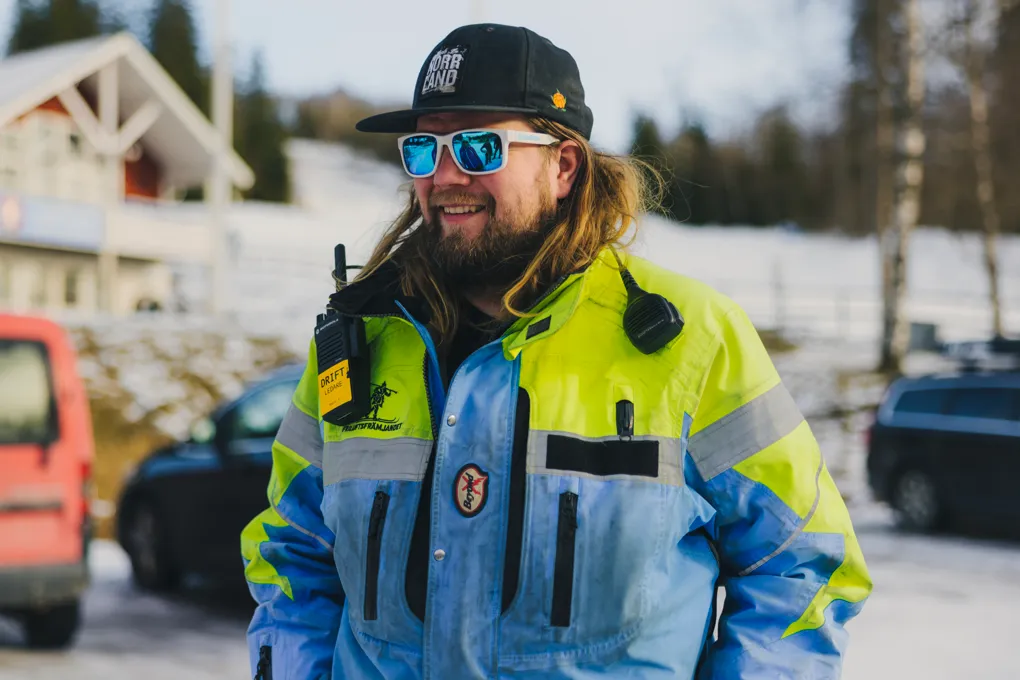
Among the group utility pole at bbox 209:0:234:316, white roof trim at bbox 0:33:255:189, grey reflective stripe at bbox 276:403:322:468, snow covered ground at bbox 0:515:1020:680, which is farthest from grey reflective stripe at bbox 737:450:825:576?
white roof trim at bbox 0:33:255:189

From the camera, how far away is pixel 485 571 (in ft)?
6.36

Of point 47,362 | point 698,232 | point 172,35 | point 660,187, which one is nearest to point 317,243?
point 698,232

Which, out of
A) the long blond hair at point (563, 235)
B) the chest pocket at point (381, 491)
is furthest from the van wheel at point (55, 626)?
the chest pocket at point (381, 491)

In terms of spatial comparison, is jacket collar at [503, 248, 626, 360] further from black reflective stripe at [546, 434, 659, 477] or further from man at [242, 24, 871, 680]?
black reflective stripe at [546, 434, 659, 477]

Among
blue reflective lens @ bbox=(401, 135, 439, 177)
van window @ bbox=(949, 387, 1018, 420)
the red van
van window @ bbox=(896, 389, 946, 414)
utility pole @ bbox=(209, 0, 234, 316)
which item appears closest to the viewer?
blue reflective lens @ bbox=(401, 135, 439, 177)

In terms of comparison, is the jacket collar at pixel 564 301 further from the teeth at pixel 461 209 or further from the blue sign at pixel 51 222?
the blue sign at pixel 51 222

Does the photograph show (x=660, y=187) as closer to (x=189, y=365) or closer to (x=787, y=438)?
(x=787, y=438)

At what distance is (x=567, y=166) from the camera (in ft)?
7.59

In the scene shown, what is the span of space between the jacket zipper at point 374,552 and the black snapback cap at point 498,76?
2.36ft

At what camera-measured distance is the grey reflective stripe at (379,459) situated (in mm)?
2057

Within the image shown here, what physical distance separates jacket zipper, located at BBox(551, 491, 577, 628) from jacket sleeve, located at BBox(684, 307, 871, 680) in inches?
9.1

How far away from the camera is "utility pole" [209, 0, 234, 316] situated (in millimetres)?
23891

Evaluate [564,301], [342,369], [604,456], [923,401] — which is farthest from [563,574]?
[923,401]

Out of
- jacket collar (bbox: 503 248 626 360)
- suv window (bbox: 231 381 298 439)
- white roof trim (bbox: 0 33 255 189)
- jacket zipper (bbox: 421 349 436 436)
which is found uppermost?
white roof trim (bbox: 0 33 255 189)
